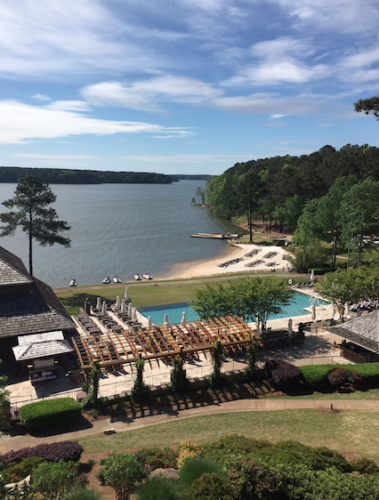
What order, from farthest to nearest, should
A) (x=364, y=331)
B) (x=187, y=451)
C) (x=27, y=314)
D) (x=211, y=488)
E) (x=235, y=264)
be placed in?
(x=235, y=264) → (x=27, y=314) → (x=364, y=331) → (x=187, y=451) → (x=211, y=488)

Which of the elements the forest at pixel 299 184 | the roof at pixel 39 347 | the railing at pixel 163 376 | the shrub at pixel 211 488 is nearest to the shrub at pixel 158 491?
the shrub at pixel 211 488

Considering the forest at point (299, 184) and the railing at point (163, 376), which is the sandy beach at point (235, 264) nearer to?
the forest at point (299, 184)

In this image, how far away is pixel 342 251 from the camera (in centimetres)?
6981

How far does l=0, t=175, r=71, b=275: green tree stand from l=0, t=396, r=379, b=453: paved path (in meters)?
28.7

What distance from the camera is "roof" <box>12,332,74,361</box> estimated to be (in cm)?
2336

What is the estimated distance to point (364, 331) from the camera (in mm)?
26922

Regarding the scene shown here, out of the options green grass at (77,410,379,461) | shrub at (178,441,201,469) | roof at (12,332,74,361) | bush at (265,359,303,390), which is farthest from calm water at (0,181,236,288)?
shrub at (178,441,201,469)

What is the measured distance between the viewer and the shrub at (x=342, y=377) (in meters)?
22.9

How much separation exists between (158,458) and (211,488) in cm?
415

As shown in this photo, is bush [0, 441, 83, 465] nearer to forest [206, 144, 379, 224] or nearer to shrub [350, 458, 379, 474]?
shrub [350, 458, 379, 474]

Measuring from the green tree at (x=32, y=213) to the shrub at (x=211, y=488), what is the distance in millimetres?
37858

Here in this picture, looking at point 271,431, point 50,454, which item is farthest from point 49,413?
point 271,431

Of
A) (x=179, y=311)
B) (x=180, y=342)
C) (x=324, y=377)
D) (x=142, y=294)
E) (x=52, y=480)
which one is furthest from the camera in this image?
(x=142, y=294)

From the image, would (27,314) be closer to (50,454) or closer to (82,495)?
(50,454)
